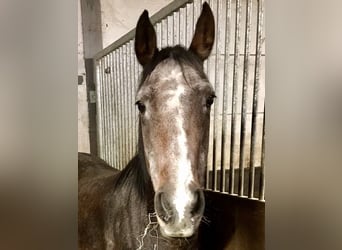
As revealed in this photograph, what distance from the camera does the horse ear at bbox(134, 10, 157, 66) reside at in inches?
23.3

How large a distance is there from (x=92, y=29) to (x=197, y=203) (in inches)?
12.8

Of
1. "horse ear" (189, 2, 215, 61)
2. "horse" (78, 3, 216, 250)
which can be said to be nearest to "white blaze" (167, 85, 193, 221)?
"horse" (78, 3, 216, 250)

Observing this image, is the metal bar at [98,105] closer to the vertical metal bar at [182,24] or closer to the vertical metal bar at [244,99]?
the vertical metal bar at [182,24]

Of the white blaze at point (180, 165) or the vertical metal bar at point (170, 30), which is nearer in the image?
the white blaze at point (180, 165)

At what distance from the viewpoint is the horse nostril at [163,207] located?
52 cm

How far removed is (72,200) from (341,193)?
0.41m

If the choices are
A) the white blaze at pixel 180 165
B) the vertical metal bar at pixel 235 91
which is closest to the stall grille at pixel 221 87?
the vertical metal bar at pixel 235 91

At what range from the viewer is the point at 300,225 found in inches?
24.5

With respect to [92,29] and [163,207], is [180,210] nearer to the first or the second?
[163,207]

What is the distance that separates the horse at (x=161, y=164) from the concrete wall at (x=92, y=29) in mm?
32

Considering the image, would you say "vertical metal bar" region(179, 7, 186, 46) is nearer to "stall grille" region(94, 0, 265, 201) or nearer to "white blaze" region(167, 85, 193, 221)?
"stall grille" region(94, 0, 265, 201)

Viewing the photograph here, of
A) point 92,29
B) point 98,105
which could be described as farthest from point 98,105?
point 92,29

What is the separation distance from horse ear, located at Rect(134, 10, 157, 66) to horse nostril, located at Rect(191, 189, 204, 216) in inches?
9.2

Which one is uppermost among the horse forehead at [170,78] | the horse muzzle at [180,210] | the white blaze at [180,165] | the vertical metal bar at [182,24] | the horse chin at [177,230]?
the vertical metal bar at [182,24]
